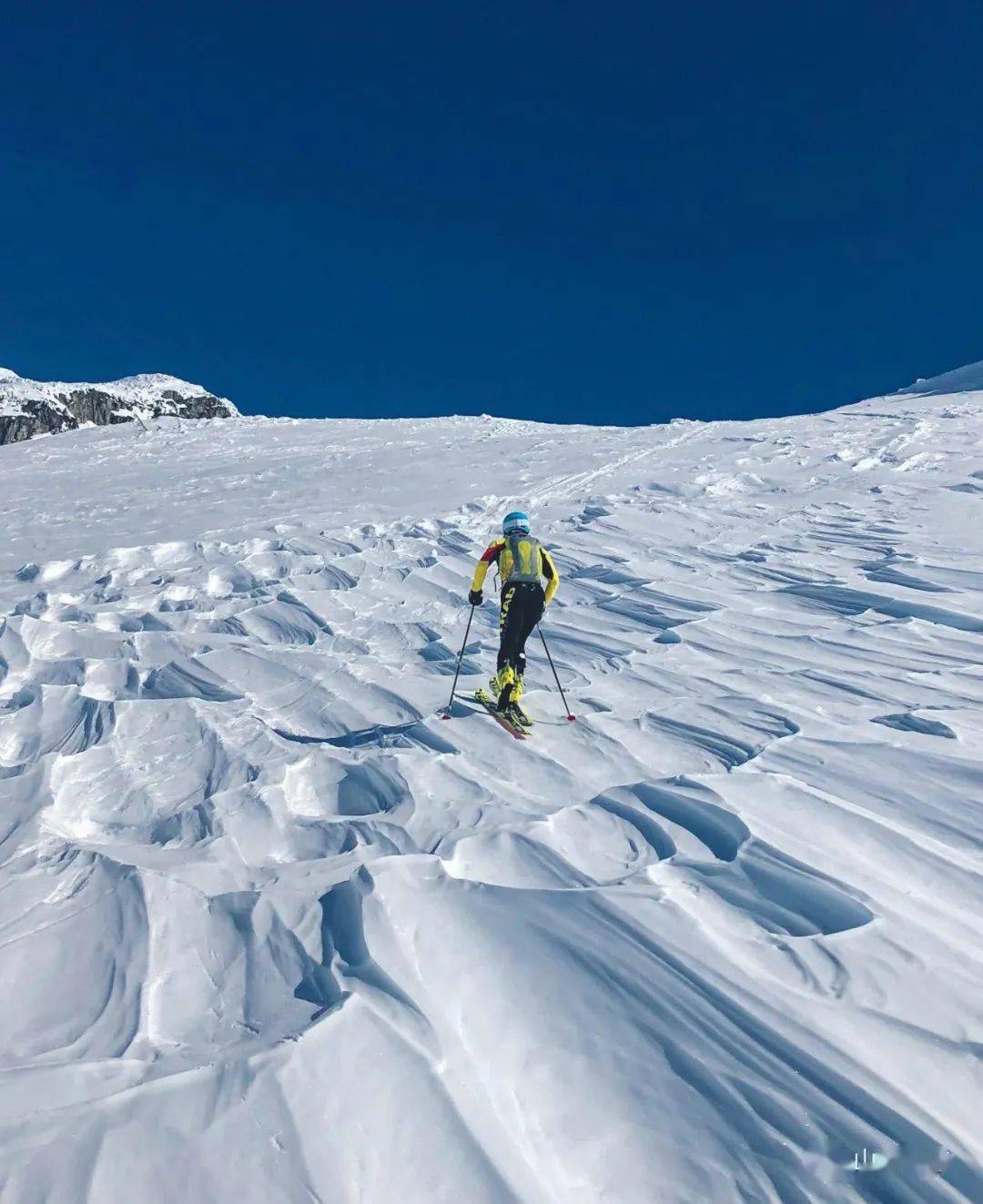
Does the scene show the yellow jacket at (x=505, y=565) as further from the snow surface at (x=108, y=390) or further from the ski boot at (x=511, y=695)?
the snow surface at (x=108, y=390)

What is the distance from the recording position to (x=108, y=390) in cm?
5253

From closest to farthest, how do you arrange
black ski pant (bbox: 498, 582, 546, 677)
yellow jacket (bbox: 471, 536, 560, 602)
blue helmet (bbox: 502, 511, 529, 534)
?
black ski pant (bbox: 498, 582, 546, 677), yellow jacket (bbox: 471, 536, 560, 602), blue helmet (bbox: 502, 511, 529, 534)

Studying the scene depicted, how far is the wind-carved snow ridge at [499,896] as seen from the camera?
8.04 ft

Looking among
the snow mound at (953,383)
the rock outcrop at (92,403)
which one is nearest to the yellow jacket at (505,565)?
the snow mound at (953,383)

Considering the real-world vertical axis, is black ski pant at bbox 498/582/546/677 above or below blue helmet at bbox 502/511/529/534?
below

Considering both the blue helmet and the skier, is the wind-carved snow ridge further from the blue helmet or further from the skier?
the blue helmet

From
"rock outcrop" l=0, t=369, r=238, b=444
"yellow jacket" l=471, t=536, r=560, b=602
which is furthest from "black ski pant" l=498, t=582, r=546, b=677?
"rock outcrop" l=0, t=369, r=238, b=444

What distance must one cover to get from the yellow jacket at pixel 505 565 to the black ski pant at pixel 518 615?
150 millimetres

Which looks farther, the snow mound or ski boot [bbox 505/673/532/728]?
the snow mound

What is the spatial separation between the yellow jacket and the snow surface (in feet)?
160

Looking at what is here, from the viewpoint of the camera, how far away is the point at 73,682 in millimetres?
6992

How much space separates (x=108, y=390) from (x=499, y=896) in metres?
57.4

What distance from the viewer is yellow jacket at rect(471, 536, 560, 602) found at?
695 cm

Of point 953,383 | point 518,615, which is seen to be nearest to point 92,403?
point 953,383
